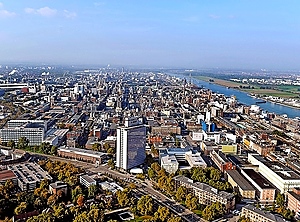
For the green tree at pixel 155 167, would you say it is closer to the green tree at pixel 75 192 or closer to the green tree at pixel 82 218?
the green tree at pixel 75 192

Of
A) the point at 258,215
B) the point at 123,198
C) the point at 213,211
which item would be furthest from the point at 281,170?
the point at 123,198

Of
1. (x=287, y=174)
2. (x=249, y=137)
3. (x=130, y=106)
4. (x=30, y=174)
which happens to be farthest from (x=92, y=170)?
(x=130, y=106)

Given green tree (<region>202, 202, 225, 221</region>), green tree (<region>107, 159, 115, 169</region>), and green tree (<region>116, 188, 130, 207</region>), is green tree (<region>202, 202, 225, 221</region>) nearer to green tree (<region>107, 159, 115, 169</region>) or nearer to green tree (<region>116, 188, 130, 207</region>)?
green tree (<region>116, 188, 130, 207</region>)

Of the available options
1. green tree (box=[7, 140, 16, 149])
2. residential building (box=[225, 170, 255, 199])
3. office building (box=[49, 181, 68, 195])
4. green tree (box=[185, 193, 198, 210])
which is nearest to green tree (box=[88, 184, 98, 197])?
office building (box=[49, 181, 68, 195])

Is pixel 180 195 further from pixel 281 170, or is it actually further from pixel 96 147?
pixel 96 147

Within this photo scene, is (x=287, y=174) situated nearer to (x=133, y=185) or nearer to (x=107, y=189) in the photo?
(x=133, y=185)
